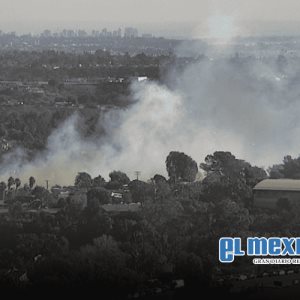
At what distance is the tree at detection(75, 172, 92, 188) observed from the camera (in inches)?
404

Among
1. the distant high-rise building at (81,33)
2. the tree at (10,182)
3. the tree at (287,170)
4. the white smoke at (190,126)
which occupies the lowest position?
the tree at (10,182)

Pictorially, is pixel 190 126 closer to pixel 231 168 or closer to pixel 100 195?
pixel 231 168

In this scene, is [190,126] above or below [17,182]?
above

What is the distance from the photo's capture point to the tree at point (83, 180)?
10.2 metres

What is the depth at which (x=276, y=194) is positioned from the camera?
842 cm

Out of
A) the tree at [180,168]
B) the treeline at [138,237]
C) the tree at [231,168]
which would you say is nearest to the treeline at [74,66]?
the tree at [231,168]

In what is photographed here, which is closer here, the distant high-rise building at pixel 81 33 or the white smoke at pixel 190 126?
the white smoke at pixel 190 126

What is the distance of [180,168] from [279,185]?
2.03 metres

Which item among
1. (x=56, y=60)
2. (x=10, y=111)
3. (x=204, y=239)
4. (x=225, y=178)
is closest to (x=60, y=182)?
(x=225, y=178)

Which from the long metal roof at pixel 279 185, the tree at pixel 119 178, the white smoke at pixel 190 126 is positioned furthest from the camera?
the white smoke at pixel 190 126

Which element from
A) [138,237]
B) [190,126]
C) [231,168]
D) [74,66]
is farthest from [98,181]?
[74,66]

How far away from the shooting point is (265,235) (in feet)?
23.3

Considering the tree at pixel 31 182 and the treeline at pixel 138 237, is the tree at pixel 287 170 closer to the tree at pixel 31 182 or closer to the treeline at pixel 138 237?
the treeline at pixel 138 237

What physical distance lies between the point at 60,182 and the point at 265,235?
14.1 feet
